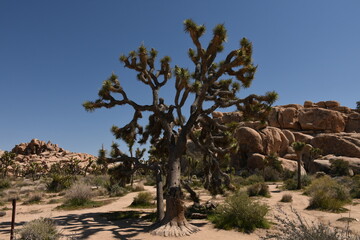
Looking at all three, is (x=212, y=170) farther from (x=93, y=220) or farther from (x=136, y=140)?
(x=93, y=220)

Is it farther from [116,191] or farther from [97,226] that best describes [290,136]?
[97,226]

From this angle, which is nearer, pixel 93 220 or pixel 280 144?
pixel 93 220

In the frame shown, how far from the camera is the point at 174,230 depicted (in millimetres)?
7957

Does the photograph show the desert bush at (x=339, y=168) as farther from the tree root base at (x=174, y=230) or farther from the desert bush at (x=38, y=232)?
the desert bush at (x=38, y=232)

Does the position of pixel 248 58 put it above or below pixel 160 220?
above

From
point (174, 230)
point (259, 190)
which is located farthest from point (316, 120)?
point (174, 230)

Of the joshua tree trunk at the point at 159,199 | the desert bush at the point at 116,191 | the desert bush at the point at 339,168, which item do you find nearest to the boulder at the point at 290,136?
the desert bush at the point at 339,168

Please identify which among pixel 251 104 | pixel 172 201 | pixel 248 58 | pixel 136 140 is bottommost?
pixel 172 201

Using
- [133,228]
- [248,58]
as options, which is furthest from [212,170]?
[248,58]

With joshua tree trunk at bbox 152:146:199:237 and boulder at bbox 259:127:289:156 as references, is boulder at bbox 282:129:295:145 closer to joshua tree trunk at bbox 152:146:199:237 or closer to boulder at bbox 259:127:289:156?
boulder at bbox 259:127:289:156

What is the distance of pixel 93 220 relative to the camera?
10727mm

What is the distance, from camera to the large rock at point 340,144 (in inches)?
1404

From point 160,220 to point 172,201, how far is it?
4.41 ft

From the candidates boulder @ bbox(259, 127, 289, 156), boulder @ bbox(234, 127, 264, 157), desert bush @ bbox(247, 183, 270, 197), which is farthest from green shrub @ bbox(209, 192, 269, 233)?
boulder @ bbox(259, 127, 289, 156)
